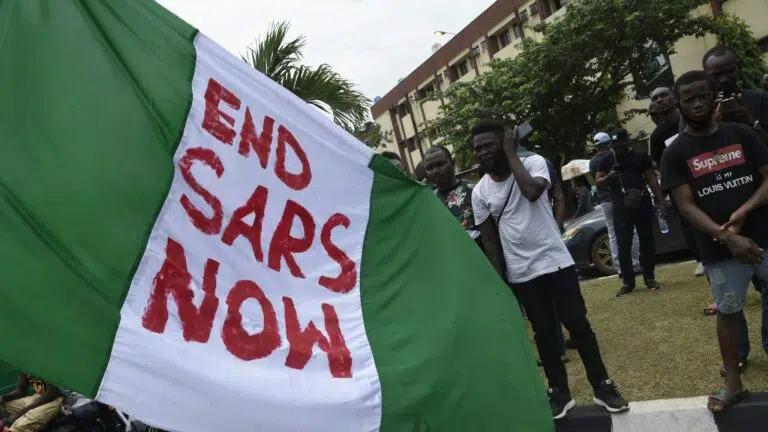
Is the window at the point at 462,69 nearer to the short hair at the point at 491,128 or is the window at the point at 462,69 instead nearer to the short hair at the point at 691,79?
the short hair at the point at 491,128

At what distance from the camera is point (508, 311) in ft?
9.32

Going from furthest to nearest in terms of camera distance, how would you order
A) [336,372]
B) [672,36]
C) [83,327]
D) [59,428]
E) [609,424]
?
1. [672,36]
2. [59,428]
3. [609,424]
4. [336,372]
5. [83,327]

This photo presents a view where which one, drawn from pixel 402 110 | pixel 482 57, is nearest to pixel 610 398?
A: pixel 482 57

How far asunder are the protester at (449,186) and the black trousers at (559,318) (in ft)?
2.90

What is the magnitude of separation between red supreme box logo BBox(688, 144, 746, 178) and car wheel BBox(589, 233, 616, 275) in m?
5.56

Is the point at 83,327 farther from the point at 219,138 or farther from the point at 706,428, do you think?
the point at 706,428

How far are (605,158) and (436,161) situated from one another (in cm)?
269

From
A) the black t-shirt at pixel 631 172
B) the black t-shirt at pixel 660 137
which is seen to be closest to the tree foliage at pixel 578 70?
the black t-shirt at pixel 631 172

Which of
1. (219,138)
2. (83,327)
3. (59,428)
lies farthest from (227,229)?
(59,428)

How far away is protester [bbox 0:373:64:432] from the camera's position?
6.29 m

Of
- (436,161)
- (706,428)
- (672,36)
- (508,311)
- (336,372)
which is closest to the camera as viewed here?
(336,372)

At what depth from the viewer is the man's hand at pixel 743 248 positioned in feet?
10.4

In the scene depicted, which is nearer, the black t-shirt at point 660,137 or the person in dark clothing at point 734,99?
the person in dark clothing at point 734,99

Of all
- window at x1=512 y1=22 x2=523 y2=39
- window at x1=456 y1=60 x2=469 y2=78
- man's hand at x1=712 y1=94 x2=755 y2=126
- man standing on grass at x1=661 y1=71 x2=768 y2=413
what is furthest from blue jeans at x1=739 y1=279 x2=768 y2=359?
window at x1=456 y1=60 x2=469 y2=78
